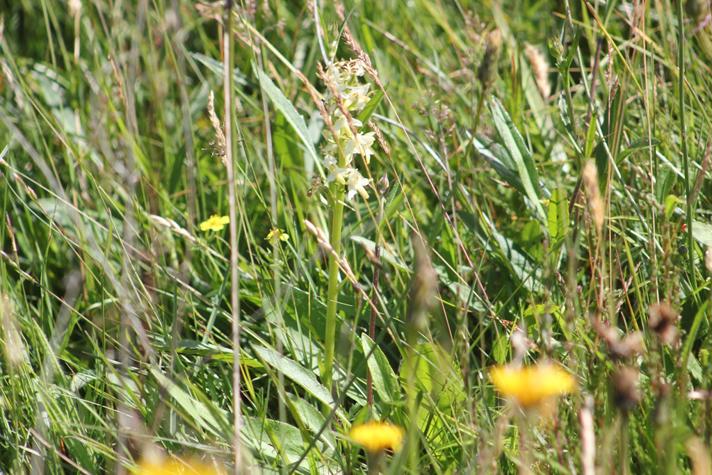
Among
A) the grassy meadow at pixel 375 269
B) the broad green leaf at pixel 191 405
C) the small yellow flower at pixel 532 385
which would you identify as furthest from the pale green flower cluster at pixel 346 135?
the small yellow flower at pixel 532 385

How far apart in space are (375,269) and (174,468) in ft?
1.54

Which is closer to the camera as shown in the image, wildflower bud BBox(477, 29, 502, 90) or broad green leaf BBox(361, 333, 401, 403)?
wildflower bud BBox(477, 29, 502, 90)

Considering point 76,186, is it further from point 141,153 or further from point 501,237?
point 501,237

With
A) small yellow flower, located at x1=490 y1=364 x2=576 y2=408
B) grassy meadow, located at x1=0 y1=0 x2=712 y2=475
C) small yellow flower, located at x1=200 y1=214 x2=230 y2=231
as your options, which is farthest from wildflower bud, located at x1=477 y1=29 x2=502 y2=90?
small yellow flower, located at x1=200 y1=214 x2=230 y2=231

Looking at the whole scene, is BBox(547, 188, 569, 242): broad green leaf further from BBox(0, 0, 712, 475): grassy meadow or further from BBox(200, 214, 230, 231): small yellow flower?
BBox(200, 214, 230, 231): small yellow flower

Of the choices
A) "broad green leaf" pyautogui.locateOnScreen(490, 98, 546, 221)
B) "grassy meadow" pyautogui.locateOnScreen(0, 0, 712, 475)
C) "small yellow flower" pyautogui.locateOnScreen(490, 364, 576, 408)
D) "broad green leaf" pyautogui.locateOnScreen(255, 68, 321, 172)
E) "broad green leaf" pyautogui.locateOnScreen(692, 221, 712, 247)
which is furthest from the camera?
"broad green leaf" pyautogui.locateOnScreen(490, 98, 546, 221)

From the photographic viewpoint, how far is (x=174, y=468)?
3.88 feet

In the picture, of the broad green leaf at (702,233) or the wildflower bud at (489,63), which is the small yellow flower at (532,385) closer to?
the wildflower bud at (489,63)

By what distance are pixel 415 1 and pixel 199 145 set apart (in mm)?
856

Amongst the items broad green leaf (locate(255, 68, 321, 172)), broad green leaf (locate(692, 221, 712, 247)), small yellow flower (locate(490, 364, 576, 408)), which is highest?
broad green leaf (locate(255, 68, 321, 172))

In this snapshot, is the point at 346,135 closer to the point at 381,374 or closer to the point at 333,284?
the point at 333,284

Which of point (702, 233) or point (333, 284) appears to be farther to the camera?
point (702, 233)

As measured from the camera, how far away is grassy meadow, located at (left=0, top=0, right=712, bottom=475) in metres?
1.10

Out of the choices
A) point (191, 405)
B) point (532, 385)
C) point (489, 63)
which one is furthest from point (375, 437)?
point (489, 63)
